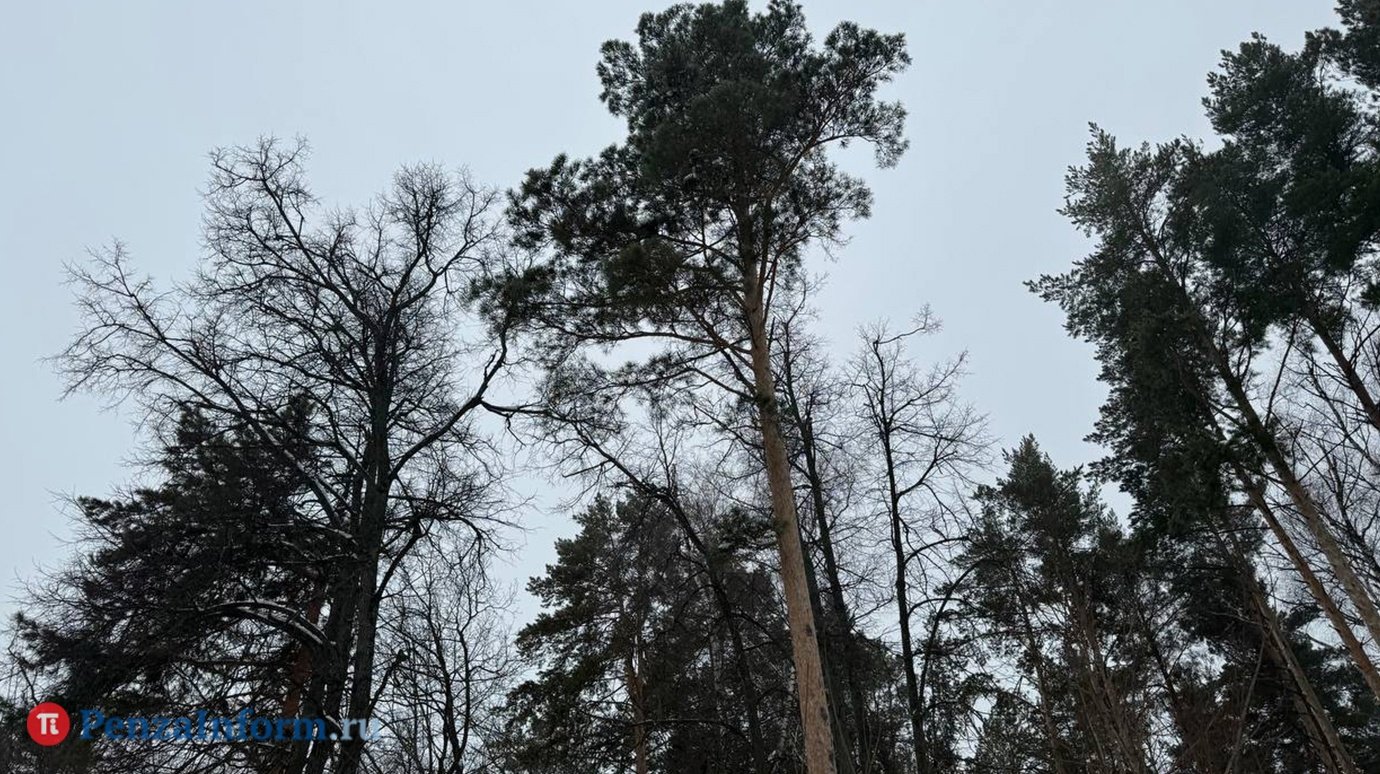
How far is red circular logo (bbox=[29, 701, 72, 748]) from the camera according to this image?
4922 millimetres

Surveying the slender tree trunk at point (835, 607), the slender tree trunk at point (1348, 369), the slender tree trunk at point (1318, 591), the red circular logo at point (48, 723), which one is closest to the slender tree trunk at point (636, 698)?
the slender tree trunk at point (835, 607)

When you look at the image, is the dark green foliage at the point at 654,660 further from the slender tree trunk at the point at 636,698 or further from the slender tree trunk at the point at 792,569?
the slender tree trunk at the point at 792,569

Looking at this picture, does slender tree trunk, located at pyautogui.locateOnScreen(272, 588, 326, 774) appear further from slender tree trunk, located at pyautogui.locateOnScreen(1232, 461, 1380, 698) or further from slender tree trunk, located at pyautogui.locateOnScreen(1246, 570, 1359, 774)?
slender tree trunk, located at pyautogui.locateOnScreen(1232, 461, 1380, 698)

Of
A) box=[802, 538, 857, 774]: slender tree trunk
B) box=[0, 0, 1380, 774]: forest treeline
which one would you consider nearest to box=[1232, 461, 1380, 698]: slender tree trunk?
box=[0, 0, 1380, 774]: forest treeline

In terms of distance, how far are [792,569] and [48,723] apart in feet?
19.9

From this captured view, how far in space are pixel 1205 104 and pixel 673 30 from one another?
32.2ft

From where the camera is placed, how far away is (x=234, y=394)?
669 centimetres

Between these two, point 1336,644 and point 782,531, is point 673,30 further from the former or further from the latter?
point 1336,644

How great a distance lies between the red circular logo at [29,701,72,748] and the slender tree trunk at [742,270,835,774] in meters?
5.66

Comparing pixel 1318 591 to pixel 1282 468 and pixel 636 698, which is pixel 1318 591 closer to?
pixel 1282 468

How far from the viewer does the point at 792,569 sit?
26.4 ft

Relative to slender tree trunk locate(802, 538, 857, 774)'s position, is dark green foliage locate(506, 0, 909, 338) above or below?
above

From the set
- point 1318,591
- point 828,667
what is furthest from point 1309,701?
point 828,667

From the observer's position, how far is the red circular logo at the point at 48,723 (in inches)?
194
